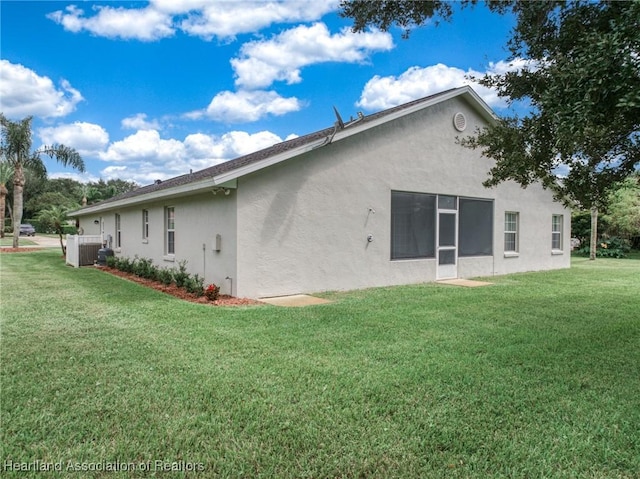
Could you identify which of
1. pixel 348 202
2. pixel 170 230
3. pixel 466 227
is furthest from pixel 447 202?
pixel 170 230

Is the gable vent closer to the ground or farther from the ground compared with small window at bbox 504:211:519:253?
farther from the ground

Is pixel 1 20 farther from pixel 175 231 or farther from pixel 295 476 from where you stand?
pixel 295 476

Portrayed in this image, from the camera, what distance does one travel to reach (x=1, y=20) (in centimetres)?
887

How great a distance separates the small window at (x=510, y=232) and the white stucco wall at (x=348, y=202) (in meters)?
1.29

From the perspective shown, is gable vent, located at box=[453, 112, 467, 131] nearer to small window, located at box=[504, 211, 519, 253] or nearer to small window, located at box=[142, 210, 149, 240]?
small window, located at box=[504, 211, 519, 253]

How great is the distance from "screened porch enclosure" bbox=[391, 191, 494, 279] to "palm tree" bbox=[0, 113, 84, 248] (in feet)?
74.0

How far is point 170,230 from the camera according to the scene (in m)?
12.6

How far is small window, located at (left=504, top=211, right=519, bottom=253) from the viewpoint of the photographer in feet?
49.2

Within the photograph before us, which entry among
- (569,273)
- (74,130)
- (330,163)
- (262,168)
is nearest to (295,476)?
(262,168)

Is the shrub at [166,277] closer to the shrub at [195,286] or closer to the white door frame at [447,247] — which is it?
the shrub at [195,286]

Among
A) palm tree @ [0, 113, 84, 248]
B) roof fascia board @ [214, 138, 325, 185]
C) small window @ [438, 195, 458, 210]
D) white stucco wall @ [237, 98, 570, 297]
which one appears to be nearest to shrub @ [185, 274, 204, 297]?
white stucco wall @ [237, 98, 570, 297]

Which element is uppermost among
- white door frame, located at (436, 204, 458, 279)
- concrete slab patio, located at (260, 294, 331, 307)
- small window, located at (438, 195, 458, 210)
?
small window, located at (438, 195, 458, 210)

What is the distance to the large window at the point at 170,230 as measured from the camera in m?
12.4

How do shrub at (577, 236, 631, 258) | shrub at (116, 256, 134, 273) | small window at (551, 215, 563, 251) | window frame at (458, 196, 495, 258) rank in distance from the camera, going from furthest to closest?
shrub at (577, 236, 631, 258) → small window at (551, 215, 563, 251) → shrub at (116, 256, 134, 273) → window frame at (458, 196, 495, 258)
